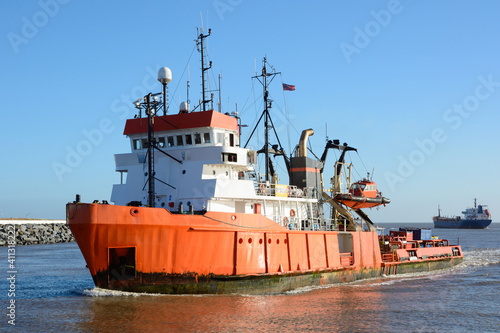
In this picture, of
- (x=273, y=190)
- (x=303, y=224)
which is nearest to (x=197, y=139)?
(x=273, y=190)

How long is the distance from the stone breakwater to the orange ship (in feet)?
122

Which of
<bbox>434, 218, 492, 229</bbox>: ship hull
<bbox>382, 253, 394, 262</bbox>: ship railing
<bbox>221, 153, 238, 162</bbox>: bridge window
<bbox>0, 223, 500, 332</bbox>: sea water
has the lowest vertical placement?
<bbox>0, 223, 500, 332</bbox>: sea water

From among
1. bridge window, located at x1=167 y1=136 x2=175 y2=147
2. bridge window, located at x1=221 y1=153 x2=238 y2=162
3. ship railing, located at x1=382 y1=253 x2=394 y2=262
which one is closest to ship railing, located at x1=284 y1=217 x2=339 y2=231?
bridge window, located at x1=221 y1=153 x2=238 y2=162

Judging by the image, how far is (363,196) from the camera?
27016 millimetres

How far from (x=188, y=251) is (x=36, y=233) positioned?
45.3 meters

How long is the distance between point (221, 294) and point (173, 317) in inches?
125

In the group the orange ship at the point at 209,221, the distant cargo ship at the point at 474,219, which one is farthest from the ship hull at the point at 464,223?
the orange ship at the point at 209,221

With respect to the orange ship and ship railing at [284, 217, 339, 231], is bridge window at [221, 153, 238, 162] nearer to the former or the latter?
the orange ship

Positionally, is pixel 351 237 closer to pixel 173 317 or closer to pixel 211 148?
pixel 211 148

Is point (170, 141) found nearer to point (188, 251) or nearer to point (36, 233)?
point (188, 251)

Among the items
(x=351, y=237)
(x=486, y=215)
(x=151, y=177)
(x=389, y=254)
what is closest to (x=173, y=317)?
(x=151, y=177)

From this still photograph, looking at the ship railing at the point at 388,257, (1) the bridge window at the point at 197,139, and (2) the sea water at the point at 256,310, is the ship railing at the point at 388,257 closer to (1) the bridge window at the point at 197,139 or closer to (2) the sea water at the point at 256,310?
(2) the sea water at the point at 256,310

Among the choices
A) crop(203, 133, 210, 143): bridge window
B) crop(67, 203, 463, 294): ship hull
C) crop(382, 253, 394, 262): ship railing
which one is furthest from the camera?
crop(382, 253, 394, 262): ship railing

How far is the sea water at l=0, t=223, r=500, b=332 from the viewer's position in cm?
1449
